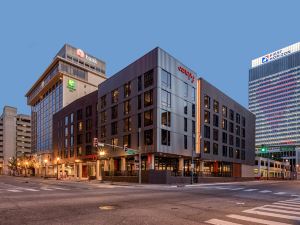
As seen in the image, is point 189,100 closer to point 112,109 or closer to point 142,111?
point 142,111

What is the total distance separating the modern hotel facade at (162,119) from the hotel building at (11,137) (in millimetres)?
134166

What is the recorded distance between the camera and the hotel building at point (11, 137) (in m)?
179

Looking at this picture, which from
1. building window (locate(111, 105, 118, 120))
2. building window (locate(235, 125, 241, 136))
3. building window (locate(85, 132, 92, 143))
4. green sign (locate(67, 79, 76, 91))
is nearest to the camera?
building window (locate(111, 105, 118, 120))

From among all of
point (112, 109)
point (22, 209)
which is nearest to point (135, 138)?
point (112, 109)

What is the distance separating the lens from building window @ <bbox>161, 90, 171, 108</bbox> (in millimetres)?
50056

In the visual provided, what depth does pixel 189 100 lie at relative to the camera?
57.5m

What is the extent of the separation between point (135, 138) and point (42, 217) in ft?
135

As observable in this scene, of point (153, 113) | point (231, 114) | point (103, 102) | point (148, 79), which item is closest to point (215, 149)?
point (231, 114)

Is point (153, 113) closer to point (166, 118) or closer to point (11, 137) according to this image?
point (166, 118)

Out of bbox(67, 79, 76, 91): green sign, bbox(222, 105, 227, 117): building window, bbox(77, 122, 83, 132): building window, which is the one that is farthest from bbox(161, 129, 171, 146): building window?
bbox(67, 79, 76, 91): green sign

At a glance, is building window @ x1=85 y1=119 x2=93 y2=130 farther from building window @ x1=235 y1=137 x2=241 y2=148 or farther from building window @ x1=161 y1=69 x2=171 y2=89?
building window @ x1=235 y1=137 x2=241 y2=148

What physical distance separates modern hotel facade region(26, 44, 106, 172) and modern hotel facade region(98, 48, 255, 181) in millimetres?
38357

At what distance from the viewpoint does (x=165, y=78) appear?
169 feet

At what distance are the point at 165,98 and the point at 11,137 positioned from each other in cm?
15594
